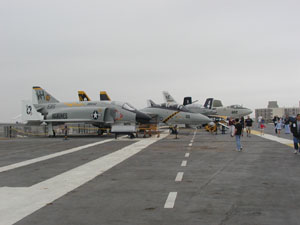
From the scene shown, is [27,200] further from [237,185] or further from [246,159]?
[246,159]

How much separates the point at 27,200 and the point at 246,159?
370 inches

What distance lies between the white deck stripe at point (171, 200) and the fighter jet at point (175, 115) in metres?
25.6

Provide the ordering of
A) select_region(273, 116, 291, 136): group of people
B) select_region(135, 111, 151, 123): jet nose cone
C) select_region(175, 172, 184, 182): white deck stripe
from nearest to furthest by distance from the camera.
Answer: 1. select_region(175, 172, 184, 182): white deck stripe
2. select_region(135, 111, 151, 123): jet nose cone
3. select_region(273, 116, 291, 136): group of people

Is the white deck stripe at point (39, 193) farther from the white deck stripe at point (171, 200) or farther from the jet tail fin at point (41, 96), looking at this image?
Result: the jet tail fin at point (41, 96)

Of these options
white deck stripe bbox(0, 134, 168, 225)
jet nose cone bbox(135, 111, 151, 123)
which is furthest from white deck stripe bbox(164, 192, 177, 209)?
jet nose cone bbox(135, 111, 151, 123)

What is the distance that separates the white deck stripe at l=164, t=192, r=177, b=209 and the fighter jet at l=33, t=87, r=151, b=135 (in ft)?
69.6

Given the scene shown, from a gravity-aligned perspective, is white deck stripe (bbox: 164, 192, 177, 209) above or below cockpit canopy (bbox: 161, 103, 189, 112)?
below

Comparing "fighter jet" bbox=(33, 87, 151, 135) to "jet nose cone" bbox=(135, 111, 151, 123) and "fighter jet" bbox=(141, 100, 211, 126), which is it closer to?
"jet nose cone" bbox=(135, 111, 151, 123)

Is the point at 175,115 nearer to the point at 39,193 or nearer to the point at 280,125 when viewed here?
the point at 280,125

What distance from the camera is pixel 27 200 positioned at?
754 centimetres

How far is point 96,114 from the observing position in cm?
3070

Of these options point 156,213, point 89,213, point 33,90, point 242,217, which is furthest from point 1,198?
point 33,90

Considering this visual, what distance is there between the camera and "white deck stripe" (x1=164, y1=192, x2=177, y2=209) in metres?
6.79

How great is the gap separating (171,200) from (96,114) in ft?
78.8
